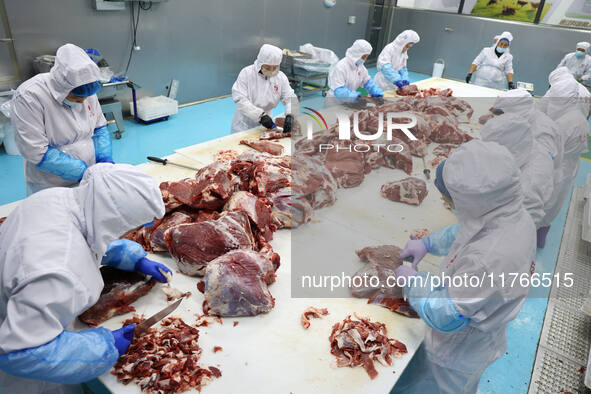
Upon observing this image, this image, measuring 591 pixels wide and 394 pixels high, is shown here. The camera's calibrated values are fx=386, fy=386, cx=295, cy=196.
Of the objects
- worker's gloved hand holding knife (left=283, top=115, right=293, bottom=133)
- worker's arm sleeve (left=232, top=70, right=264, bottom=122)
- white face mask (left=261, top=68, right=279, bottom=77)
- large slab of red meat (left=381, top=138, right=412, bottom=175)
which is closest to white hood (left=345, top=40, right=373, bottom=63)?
white face mask (left=261, top=68, right=279, bottom=77)

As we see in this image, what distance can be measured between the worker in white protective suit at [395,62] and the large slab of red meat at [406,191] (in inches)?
147


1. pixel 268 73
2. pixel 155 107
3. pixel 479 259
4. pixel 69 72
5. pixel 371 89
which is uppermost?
pixel 69 72

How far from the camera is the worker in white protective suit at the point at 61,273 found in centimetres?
142

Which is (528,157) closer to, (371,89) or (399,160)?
(399,160)

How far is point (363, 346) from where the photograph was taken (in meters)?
1.99

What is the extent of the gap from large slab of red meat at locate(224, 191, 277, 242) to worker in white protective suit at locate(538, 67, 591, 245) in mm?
3224

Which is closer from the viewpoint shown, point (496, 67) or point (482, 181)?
point (482, 181)

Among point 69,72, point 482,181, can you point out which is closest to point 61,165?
point 69,72

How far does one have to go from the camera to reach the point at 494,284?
5.57 feet

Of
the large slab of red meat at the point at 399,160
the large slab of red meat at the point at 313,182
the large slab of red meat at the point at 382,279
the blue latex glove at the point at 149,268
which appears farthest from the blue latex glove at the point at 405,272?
the large slab of red meat at the point at 399,160

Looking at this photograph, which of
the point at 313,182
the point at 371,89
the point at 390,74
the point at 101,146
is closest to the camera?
the point at 313,182

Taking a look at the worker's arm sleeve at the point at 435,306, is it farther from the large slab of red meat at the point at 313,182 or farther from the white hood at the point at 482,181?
the large slab of red meat at the point at 313,182

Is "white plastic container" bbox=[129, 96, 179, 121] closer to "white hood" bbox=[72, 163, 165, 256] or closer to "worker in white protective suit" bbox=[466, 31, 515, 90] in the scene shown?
"white hood" bbox=[72, 163, 165, 256]

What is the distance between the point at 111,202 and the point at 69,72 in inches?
68.8
